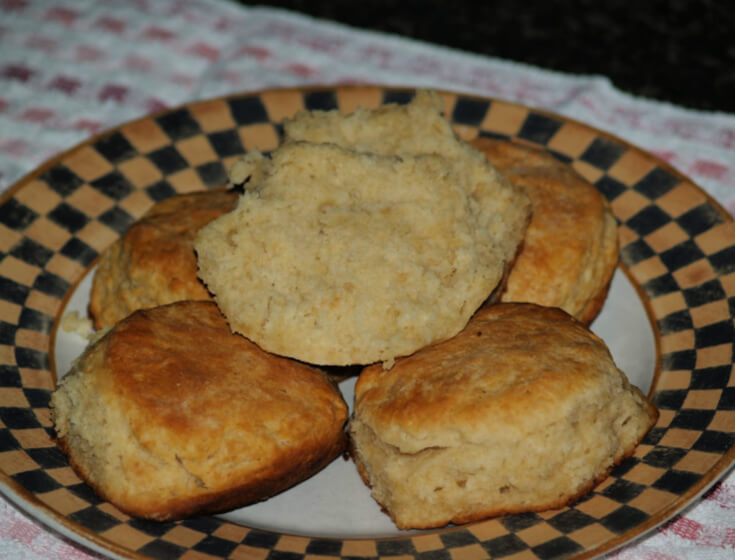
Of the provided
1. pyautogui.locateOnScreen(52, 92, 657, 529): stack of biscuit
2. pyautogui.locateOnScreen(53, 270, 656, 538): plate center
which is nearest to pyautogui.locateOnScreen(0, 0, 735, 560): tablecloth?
pyautogui.locateOnScreen(53, 270, 656, 538): plate center

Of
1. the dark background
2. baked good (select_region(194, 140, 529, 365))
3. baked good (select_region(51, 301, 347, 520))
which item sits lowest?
baked good (select_region(51, 301, 347, 520))

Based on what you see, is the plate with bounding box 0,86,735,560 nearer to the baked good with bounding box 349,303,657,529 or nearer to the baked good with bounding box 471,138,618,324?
the baked good with bounding box 349,303,657,529

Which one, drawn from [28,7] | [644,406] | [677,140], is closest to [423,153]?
[644,406]

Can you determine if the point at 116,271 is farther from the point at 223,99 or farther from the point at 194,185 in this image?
the point at 223,99

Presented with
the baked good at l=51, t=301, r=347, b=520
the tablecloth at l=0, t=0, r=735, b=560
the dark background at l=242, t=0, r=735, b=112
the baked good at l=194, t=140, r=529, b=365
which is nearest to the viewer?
the baked good at l=51, t=301, r=347, b=520

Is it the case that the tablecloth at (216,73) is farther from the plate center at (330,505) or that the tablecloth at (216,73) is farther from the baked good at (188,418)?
the baked good at (188,418)

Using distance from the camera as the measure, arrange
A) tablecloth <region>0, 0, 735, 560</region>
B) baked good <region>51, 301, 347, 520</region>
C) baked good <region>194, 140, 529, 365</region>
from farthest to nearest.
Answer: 1. tablecloth <region>0, 0, 735, 560</region>
2. baked good <region>194, 140, 529, 365</region>
3. baked good <region>51, 301, 347, 520</region>

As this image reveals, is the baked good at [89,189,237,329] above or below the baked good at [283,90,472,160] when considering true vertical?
below
